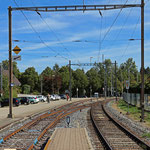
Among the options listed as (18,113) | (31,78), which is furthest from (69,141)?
(31,78)

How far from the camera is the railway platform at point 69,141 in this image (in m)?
9.51

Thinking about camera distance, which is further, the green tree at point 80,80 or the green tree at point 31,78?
the green tree at point 31,78

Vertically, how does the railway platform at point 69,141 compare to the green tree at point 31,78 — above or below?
below

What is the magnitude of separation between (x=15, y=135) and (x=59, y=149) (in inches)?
218

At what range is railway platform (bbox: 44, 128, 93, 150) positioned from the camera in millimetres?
9513

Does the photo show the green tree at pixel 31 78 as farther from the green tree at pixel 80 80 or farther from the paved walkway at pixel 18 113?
the paved walkway at pixel 18 113

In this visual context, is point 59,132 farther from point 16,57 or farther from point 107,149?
point 16,57

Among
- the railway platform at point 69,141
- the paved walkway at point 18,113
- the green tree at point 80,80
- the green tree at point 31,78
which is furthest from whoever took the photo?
the green tree at point 31,78

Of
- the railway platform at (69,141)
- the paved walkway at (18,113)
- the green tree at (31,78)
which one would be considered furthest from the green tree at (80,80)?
the railway platform at (69,141)

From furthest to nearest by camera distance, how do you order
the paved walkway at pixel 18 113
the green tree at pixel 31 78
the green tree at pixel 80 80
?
the green tree at pixel 31 78, the green tree at pixel 80 80, the paved walkway at pixel 18 113

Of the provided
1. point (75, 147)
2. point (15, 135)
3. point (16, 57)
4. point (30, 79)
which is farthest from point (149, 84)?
point (30, 79)

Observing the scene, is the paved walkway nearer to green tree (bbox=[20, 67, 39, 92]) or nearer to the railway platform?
the railway platform

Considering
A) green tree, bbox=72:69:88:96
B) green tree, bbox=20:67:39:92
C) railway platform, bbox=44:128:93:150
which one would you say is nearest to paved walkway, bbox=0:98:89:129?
railway platform, bbox=44:128:93:150

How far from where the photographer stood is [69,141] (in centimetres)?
1063
